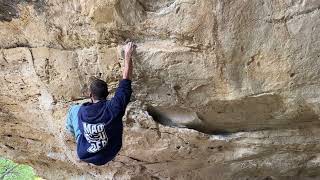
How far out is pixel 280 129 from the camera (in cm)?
341

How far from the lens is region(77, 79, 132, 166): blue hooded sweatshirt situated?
9.30ft

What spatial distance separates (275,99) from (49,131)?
6.62 feet

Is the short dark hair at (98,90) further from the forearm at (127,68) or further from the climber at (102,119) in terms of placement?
the forearm at (127,68)

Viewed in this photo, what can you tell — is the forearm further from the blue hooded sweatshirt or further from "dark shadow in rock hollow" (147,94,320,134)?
"dark shadow in rock hollow" (147,94,320,134)

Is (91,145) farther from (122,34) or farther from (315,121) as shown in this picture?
(315,121)

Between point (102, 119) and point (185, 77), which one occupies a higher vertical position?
point (185, 77)

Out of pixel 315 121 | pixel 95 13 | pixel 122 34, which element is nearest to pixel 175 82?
pixel 122 34

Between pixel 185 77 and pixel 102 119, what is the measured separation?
1.94 ft

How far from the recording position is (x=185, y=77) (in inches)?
122

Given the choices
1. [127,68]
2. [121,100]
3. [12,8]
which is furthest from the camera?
[12,8]

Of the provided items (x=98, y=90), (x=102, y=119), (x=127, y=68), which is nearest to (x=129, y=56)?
(x=127, y=68)

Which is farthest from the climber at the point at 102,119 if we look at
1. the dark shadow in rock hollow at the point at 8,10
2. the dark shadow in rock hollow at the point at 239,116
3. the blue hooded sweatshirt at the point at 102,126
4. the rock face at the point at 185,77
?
the dark shadow in rock hollow at the point at 8,10

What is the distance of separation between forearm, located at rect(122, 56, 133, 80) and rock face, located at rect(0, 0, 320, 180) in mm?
106

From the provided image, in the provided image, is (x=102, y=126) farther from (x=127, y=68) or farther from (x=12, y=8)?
(x=12, y=8)
